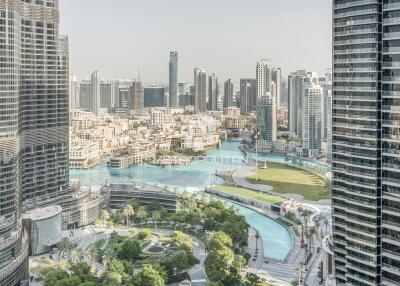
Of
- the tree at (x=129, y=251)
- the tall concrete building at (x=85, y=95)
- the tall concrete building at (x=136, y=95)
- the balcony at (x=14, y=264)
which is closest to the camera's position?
the balcony at (x=14, y=264)

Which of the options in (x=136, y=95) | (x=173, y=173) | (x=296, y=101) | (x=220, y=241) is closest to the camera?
(x=220, y=241)

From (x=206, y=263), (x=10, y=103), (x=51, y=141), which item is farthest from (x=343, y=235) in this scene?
(x=51, y=141)

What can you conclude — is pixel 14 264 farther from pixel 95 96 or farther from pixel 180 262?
pixel 95 96

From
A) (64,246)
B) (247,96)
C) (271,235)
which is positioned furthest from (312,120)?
(64,246)

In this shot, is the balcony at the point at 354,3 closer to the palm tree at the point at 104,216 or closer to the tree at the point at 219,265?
the tree at the point at 219,265

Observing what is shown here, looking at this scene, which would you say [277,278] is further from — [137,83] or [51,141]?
[137,83]

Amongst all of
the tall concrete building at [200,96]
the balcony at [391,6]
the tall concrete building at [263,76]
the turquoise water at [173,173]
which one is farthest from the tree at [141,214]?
the tall concrete building at [200,96]

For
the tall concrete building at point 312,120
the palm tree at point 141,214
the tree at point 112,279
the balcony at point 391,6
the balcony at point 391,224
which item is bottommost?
the tree at point 112,279
